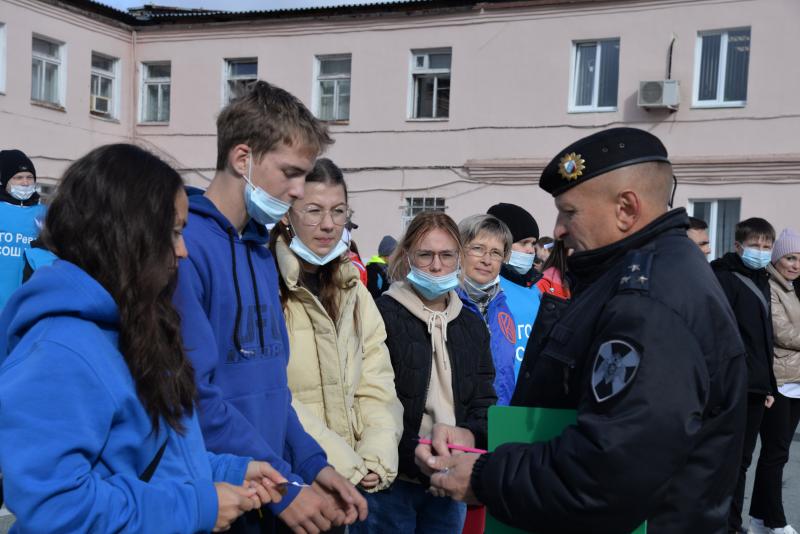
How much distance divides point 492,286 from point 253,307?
256 cm

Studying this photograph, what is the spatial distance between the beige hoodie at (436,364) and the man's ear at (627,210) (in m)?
1.79

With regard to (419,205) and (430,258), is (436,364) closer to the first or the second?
(430,258)

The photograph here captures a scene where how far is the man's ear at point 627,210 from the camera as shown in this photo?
234cm

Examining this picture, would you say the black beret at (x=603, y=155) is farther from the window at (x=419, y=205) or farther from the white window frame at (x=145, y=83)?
the white window frame at (x=145, y=83)

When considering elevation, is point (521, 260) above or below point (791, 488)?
above

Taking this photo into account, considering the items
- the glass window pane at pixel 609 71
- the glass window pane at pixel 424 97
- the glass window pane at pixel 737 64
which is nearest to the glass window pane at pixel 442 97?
the glass window pane at pixel 424 97

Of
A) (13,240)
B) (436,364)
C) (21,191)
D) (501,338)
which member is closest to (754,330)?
(501,338)

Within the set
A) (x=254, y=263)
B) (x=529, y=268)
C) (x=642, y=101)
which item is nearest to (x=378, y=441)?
(x=254, y=263)

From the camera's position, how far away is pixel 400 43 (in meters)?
20.6

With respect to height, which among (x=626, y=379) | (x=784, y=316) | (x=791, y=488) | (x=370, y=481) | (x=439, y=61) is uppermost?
(x=439, y=61)

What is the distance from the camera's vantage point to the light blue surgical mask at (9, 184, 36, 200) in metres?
7.71

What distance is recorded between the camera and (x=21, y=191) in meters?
7.74

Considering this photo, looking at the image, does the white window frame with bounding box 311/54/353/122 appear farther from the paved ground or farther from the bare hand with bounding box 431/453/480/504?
the bare hand with bounding box 431/453/480/504

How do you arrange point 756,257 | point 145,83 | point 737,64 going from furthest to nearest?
point 145,83 → point 737,64 → point 756,257
